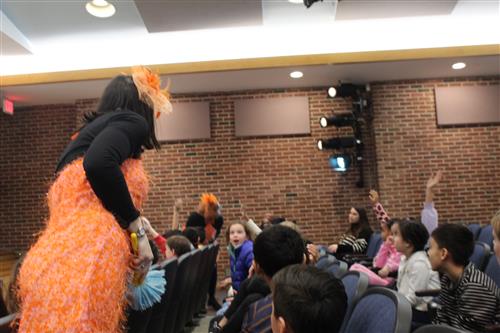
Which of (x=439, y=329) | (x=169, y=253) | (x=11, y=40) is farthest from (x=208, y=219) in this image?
(x=439, y=329)

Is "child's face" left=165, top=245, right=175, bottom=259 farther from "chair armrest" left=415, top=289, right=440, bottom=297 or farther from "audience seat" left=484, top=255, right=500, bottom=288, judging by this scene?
"audience seat" left=484, top=255, right=500, bottom=288

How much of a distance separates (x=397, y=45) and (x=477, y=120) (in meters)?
1.98

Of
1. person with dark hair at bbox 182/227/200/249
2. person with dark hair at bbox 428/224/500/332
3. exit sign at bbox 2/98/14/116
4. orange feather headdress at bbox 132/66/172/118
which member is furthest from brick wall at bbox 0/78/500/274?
orange feather headdress at bbox 132/66/172/118

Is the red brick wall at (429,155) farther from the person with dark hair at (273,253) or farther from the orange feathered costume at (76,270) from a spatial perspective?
the orange feathered costume at (76,270)

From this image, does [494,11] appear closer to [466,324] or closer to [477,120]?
[477,120]

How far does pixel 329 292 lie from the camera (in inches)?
47.2

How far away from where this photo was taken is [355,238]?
5.74m

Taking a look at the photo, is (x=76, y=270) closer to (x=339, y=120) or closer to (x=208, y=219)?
(x=208, y=219)

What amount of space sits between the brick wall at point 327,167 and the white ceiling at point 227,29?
3.62ft

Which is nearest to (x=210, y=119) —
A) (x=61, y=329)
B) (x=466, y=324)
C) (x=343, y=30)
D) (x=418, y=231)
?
(x=343, y=30)

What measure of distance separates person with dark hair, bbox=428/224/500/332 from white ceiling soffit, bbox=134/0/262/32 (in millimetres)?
3804

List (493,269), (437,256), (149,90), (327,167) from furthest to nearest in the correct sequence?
1. (327,167)
2. (493,269)
3. (437,256)
4. (149,90)

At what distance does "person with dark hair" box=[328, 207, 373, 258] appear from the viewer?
5449 millimetres

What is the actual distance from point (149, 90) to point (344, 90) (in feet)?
18.5
